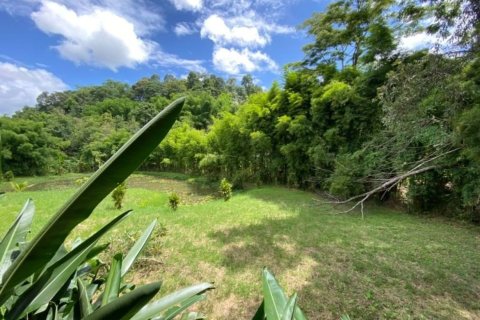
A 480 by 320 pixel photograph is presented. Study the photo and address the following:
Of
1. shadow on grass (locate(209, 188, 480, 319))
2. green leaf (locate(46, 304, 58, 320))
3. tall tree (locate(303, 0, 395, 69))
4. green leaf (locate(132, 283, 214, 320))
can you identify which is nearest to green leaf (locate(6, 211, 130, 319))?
green leaf (locate(46, 304, 58, 320))

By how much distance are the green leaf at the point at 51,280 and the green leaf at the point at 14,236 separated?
0.40 ft

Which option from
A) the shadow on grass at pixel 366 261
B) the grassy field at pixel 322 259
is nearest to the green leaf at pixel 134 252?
the grassy field at pixel 322 259

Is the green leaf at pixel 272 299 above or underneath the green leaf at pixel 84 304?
above

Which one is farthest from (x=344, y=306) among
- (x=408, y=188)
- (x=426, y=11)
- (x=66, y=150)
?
(x=66, y=150)

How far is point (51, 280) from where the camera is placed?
590mm

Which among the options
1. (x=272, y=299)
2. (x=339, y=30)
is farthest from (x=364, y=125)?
(x=272, y=299)

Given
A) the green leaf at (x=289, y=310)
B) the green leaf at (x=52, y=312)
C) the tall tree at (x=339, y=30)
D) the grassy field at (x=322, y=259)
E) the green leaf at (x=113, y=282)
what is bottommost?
the grassy field at (x=322, y=259)

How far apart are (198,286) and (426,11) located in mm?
4260

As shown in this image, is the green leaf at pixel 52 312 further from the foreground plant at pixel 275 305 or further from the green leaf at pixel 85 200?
the foreground plant at pixel 275 305

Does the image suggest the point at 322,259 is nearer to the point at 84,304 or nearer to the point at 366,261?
the point at 366,261

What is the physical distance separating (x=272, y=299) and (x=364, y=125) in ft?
21.9

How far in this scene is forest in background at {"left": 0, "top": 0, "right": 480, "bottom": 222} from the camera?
8.71ft

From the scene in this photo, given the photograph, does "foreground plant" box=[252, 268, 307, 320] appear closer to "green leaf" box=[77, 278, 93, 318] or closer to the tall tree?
"green leaf" box=[77, 278, 93, 318]

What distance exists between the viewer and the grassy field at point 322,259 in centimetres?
248
